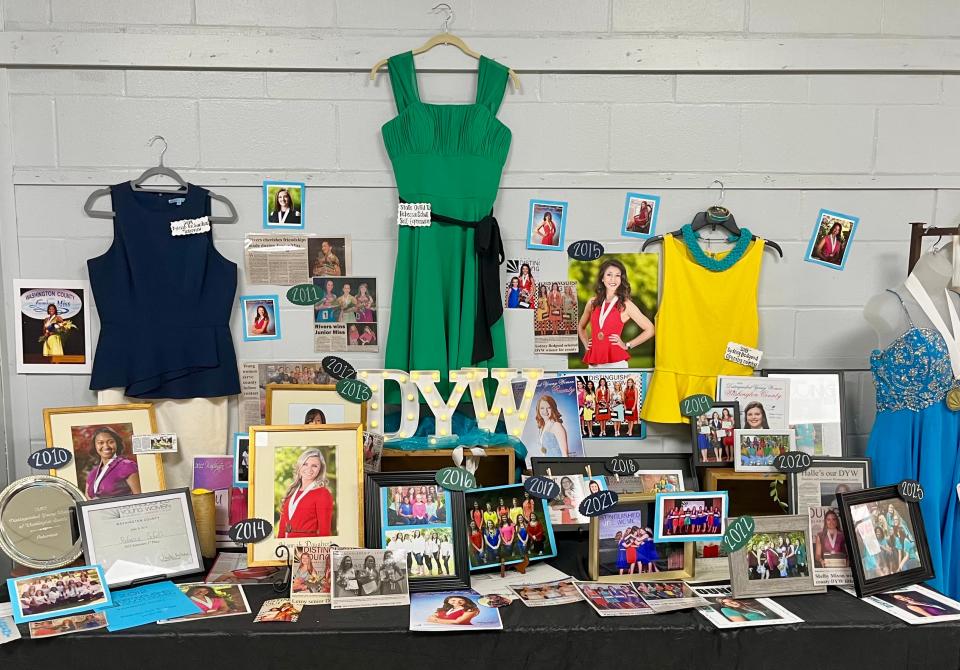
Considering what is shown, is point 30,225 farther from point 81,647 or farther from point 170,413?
point 81,647

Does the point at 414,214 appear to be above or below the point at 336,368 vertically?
above

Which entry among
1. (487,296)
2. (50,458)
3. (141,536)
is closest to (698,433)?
(487,296)

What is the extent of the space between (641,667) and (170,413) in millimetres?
1475

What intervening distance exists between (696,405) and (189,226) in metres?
1.57

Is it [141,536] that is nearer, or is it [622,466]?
[141,536]

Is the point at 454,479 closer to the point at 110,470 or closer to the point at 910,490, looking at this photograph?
the point at 110,470

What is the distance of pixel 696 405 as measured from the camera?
1819 millimetres

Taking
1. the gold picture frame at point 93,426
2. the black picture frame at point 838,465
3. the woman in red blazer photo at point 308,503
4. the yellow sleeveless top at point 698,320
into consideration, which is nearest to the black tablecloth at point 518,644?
the woman in red blazer photo at point 308,503

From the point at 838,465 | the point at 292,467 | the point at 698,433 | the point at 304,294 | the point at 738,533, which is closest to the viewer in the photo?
the point at 738,533

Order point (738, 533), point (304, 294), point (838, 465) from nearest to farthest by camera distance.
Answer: point (738, 533) → point (838, 465) → point (304, 294)

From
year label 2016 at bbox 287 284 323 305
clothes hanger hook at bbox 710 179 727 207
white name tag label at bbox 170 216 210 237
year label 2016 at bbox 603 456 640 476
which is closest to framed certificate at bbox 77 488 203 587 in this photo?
year label 2016 at bbox 287 284 323 305

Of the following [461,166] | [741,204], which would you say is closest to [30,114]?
[461,166]

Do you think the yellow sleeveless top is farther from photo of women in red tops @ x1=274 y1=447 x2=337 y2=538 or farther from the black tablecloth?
photo of women in red tops @ x1=274 y1=447 x2=337 y2=538

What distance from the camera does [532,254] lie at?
204 centimetres
